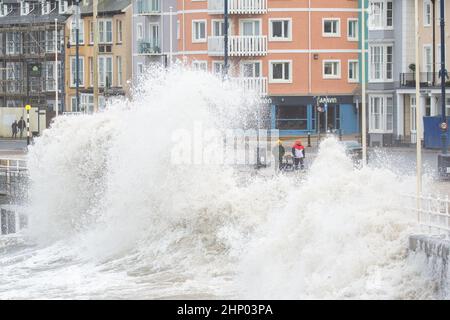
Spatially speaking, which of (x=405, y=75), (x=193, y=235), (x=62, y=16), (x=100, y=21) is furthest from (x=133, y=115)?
(x=62, y=16)

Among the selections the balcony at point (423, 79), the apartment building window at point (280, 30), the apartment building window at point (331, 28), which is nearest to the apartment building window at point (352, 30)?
the apartment building window at point (331, 28)

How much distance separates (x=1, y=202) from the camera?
4578 centimetres

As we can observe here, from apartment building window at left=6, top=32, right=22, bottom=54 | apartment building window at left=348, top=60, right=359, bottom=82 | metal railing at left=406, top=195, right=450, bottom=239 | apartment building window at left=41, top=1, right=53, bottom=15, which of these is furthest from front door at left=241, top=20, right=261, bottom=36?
metal railing at left=406, top=195, right=450, bottom=239

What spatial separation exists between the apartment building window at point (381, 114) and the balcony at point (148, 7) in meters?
16.3

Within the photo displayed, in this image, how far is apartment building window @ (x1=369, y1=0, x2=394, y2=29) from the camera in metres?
65.1

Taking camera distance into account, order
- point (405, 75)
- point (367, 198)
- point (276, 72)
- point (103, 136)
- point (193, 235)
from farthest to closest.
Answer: point (276, 72), point (405, 75), point (103, 136), point (193, 235), point (367, 198)

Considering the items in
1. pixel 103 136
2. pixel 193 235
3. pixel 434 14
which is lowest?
pixel 193 235

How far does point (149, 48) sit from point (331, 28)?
11.0 metres

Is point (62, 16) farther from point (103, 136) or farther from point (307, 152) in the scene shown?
point (103, 136)

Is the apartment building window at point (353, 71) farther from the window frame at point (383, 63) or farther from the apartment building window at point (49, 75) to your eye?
the apartment building window at point (49, 75)

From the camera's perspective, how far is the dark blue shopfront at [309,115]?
235 ft

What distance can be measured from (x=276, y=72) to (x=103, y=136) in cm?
3686

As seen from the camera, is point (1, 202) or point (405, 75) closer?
point (1, 202)

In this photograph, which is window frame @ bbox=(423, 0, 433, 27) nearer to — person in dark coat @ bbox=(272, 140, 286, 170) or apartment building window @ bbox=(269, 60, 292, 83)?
apartment building window @ bbox=(269, 60, 292, 83)
